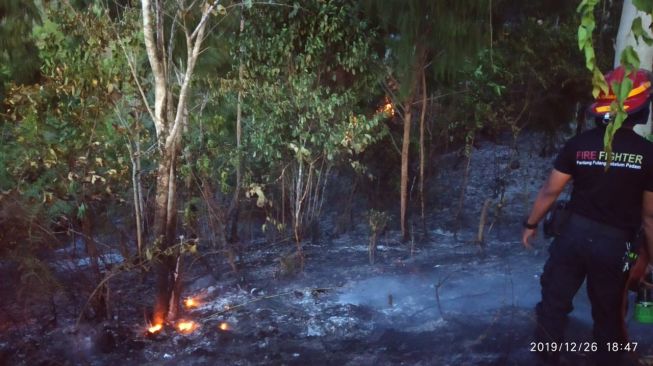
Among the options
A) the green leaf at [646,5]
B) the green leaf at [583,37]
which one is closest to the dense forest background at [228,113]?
the green leaf at [583,37]

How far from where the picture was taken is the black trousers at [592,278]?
10.5 ft

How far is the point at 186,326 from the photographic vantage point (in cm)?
454

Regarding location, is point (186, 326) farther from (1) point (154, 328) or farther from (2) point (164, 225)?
(2) point (164, 225)

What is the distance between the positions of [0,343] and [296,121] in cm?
334

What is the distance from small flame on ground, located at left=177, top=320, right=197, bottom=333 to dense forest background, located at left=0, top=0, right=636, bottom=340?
0.12 meters

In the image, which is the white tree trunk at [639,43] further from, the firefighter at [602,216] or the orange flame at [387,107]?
the orange flame at [387,107]

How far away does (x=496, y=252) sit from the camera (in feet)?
20.5

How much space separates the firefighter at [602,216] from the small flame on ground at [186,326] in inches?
104

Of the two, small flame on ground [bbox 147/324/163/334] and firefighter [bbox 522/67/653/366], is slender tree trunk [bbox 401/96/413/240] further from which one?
small flame on ground [bbox 147/324/163/334]

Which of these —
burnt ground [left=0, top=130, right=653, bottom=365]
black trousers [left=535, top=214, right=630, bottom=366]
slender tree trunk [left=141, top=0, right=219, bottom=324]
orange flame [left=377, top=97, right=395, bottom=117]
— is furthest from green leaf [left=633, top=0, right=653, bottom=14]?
orange flame [left=377, top=97, right=395, bottom=117]

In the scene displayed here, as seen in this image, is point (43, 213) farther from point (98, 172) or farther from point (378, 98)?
point (378, 98)
